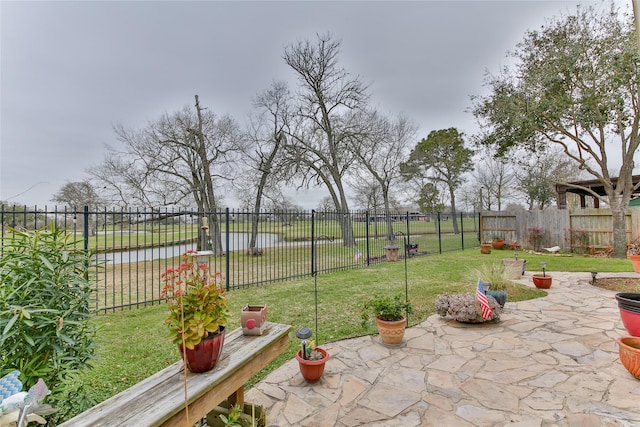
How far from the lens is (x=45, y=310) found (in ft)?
4.09

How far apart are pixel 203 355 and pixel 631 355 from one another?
343cm

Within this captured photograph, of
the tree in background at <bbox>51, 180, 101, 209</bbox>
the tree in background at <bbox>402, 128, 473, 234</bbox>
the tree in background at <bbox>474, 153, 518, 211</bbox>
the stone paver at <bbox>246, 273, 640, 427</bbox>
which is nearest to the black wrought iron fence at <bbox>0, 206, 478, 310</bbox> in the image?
the stone paver at <bbox>246, 273, 640, 427</bbox>

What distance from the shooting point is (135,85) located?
353 inches

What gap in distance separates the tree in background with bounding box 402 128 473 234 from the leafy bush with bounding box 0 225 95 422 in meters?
18.4

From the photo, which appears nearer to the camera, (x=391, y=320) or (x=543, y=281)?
(x=391, y=320)

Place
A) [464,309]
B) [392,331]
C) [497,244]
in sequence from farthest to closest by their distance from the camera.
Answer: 1. [497,244]
2. [464,309]
3. [392,331]

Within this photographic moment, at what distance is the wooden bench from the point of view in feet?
3.85

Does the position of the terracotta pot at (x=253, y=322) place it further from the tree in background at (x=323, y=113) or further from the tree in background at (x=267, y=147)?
the tree in background at (x=323, y=113)

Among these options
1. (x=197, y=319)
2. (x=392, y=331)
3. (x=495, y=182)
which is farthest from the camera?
(x=495, y=182)

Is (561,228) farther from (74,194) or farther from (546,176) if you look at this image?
(74,194)

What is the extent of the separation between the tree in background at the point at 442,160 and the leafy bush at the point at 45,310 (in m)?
18.4

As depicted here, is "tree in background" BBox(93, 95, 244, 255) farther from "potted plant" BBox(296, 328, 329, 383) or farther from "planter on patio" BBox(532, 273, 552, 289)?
"planter on patio" BBox(532, 273, 552, 289)

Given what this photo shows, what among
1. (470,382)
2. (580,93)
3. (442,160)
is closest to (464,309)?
(470,382)

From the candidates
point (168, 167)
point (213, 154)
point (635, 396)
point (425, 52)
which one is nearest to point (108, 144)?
point (168, 167)
